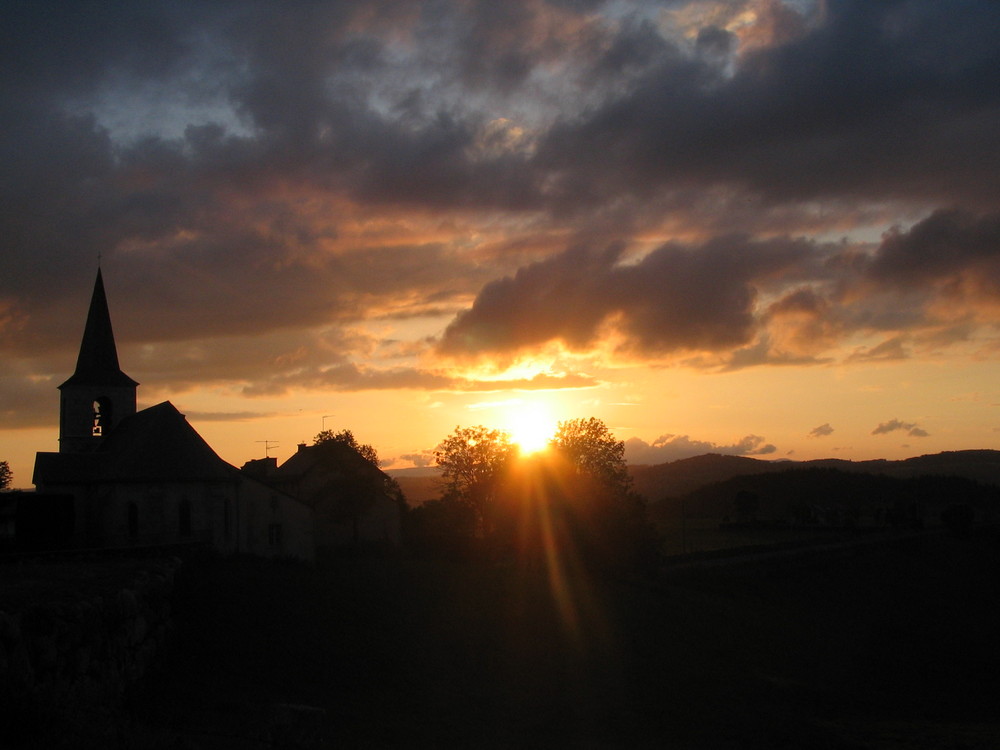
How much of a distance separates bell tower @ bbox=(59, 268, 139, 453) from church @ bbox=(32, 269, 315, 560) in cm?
8

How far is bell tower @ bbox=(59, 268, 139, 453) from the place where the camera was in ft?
179

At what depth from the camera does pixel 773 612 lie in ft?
165

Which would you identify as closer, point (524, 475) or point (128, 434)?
point (128, 434)

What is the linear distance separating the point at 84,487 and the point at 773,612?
3828 centimetres

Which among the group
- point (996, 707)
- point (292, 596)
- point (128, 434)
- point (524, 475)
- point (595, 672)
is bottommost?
point (996, 707)

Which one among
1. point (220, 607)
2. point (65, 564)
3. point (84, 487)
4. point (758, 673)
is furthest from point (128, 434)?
point (758, 673)

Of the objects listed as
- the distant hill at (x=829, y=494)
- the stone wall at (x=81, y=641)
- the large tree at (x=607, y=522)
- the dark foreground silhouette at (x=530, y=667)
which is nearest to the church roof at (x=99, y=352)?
the dark foreground silhouette at (x=530, y=667)

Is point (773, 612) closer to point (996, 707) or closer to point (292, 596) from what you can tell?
point (996, 707)

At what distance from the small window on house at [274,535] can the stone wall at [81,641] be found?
1090 inches

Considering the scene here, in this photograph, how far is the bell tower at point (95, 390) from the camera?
179 feet

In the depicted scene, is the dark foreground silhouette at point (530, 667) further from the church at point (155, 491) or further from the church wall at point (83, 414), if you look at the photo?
the church wall at point (83, 414)

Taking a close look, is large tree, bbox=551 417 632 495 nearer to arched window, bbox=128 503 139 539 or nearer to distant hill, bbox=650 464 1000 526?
arched window, bbox=128 503 139 539

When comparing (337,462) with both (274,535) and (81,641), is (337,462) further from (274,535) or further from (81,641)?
(81,641)

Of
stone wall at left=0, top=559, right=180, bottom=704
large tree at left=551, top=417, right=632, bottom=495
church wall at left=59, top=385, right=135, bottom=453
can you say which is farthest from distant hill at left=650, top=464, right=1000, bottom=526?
stone wall at left=0, top=559, right=180, bottom=704
